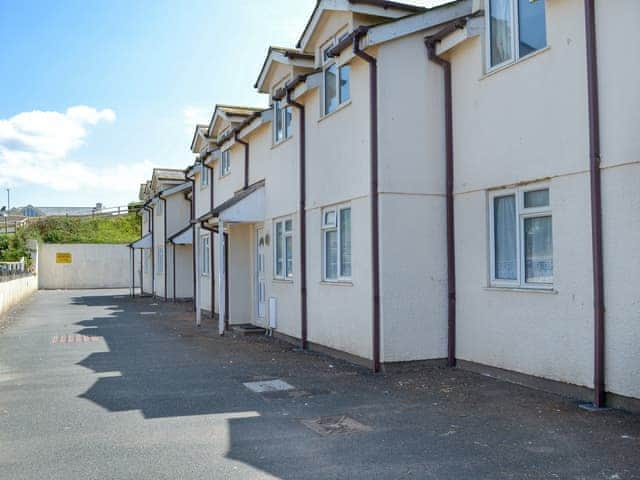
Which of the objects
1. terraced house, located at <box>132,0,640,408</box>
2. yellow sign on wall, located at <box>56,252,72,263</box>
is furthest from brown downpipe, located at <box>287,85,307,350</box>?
yellow sign on wall, located at <box>56,252,72,263</box>

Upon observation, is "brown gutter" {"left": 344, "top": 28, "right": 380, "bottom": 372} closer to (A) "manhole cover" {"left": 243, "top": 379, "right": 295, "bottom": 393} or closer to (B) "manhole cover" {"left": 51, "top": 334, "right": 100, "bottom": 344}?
(A) "manhole cover" {"left": 243, "top": 379, "right": 295, "bottom": 393}

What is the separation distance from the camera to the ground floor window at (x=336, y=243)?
11281 mm

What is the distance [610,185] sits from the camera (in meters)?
7.13

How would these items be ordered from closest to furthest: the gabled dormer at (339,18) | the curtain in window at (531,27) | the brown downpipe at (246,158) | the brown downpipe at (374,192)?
the curtain in window at (531,27) < the brown downpipe at (374,192) < the gabled dormer at (339,18) < the brown downpipe at (246,158)

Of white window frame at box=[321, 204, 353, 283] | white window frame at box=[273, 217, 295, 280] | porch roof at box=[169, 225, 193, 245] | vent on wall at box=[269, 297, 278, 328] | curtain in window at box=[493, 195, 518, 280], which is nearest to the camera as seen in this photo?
curtain in window at box=[493, 195, 518, 280]

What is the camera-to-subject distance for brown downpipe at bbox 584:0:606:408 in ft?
23.6

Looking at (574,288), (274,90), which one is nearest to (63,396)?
(574,288)

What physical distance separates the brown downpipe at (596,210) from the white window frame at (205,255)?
49.6ft

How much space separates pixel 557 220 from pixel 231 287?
34.9 feet

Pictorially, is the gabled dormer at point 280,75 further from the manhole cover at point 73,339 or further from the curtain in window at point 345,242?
the manhole cover at point 73,339

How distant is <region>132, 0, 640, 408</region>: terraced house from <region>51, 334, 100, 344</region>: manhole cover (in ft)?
14.5

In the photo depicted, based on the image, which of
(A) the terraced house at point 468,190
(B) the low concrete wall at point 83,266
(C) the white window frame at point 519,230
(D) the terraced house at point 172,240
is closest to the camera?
(A) the terraced house at point 468,190

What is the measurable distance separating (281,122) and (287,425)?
9224 mm

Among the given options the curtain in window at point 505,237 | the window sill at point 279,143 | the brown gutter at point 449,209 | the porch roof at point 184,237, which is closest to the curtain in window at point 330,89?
the window sill at point 279,143
